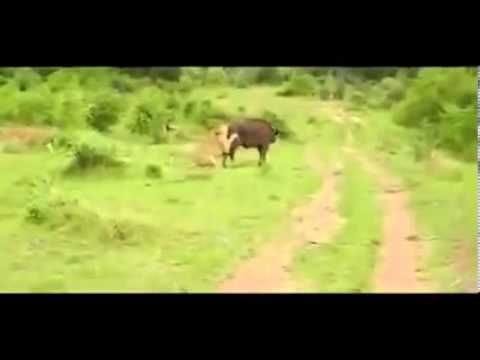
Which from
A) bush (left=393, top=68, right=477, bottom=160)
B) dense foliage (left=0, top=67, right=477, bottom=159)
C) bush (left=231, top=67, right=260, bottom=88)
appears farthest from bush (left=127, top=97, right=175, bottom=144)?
bush (left=393, top=68, right=477, bottom=160)

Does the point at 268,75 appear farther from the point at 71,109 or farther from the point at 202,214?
the point at 71,109

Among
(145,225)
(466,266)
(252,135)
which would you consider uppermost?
(252,135)

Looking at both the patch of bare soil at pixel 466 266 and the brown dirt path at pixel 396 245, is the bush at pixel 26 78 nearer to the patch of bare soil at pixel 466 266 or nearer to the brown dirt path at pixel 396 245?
the brown dirt path at pixel 396 245

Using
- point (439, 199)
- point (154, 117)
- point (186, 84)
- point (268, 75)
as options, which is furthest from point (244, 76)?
point (439, 199)

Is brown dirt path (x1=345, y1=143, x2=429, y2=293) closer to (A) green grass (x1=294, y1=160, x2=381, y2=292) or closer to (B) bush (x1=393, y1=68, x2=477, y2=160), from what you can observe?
(A) green grass (x1=294, y1=160, x2=381, y2=292)

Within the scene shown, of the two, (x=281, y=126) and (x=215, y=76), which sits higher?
(x=215, y=76)

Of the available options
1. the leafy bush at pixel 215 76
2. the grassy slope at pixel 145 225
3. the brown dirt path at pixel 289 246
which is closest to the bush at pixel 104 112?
the grassy slope at pixel 145 225
